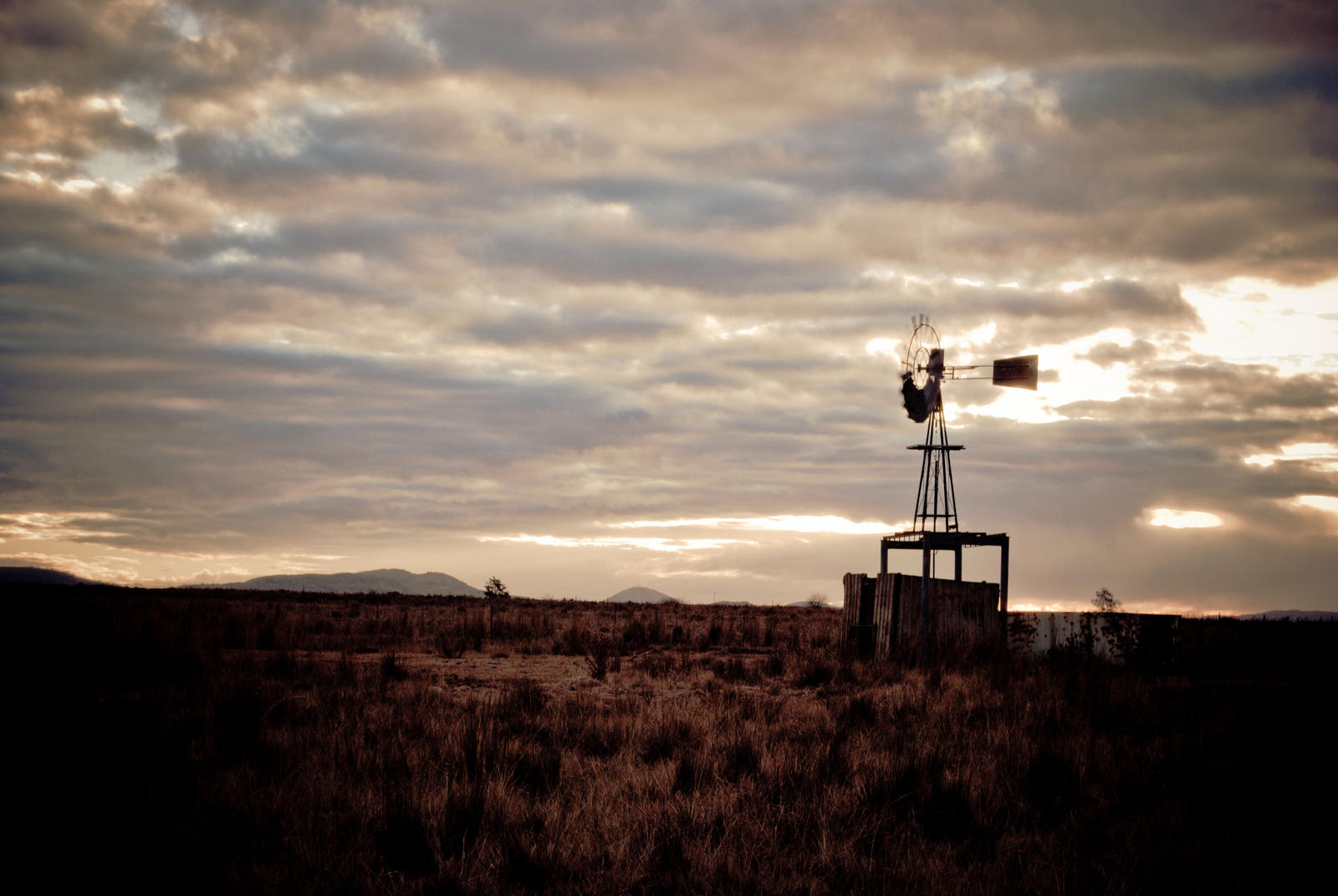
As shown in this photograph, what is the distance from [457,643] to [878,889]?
52.5 ft

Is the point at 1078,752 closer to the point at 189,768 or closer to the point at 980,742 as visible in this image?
the point at 980,742

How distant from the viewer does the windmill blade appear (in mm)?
18141

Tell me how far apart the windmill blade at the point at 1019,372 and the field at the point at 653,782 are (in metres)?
6.90

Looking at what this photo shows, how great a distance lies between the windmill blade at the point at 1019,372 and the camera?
18.1m

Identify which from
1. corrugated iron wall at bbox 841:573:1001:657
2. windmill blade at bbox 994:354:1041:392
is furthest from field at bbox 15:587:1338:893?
Answer: windmill blade at bbox 994:354:1041:392

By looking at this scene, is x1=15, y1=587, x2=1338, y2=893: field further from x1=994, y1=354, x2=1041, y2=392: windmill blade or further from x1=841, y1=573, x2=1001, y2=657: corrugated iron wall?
x1=994, y1=354, x2=1041, y2=392: windmill blade

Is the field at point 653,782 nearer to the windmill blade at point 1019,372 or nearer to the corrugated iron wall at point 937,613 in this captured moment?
the corrugated iron wall at point 937,613

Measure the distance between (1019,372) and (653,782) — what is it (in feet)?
47.2

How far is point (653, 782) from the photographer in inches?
282

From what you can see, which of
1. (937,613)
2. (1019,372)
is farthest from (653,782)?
(1019,372)

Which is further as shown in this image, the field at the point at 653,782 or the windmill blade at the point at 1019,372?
the windmill blade at the point at 1019,372

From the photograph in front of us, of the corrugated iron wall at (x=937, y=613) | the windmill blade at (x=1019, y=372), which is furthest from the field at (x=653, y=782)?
the windmill blade at (x=1019, y=372)

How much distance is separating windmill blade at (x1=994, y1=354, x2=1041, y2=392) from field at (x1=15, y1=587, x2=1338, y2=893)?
6.90 metres

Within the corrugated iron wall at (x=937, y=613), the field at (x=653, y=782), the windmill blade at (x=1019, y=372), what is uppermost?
the windmill blade at (x=1019, y=372)
